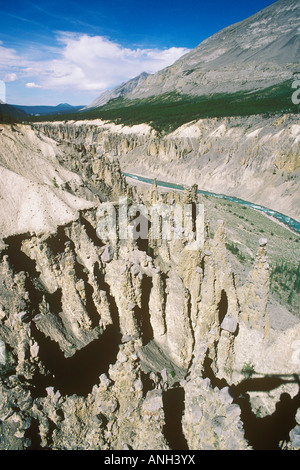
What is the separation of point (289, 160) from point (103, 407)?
196 feet

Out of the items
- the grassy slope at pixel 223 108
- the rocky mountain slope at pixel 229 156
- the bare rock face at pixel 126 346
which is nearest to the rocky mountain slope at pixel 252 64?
the grassy slope at pixel 223 108

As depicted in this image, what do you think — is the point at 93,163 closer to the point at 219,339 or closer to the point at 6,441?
the point at 219,339

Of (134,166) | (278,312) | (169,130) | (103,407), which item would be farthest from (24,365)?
(169,130)

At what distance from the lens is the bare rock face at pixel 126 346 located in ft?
26.0

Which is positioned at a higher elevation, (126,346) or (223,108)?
(223,108)

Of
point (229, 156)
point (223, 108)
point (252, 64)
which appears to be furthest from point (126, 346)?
point (252, 64)

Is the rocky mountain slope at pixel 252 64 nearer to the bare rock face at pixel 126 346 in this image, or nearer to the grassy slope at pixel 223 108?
the grassy slope at pixel 223 108

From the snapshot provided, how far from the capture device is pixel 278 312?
1917cm

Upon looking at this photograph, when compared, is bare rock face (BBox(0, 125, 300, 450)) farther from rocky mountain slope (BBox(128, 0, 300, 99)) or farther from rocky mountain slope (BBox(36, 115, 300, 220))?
rocky mountain slope (BBox(128, 0, 300, 99))

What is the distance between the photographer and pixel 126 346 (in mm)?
8906

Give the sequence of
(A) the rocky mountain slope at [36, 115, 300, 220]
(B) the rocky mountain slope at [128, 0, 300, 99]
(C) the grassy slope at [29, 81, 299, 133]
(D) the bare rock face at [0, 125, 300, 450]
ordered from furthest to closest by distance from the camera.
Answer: (B) the rocky mountain slope at [128, 0, 300, 99] → (C) the grassy slope at [29, 81, 299, 133] → (A) the rocky mountain slope at [36, 115, 300, 220] → (D) the bare rock face at [0, 125, 300, 450]

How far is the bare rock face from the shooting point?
791cm

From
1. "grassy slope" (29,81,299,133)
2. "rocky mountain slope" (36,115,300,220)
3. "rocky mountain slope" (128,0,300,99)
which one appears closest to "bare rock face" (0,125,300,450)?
"rocky mountain slope" (36,115,300,220)

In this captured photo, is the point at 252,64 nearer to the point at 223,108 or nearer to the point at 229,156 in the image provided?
the point at 223,108
